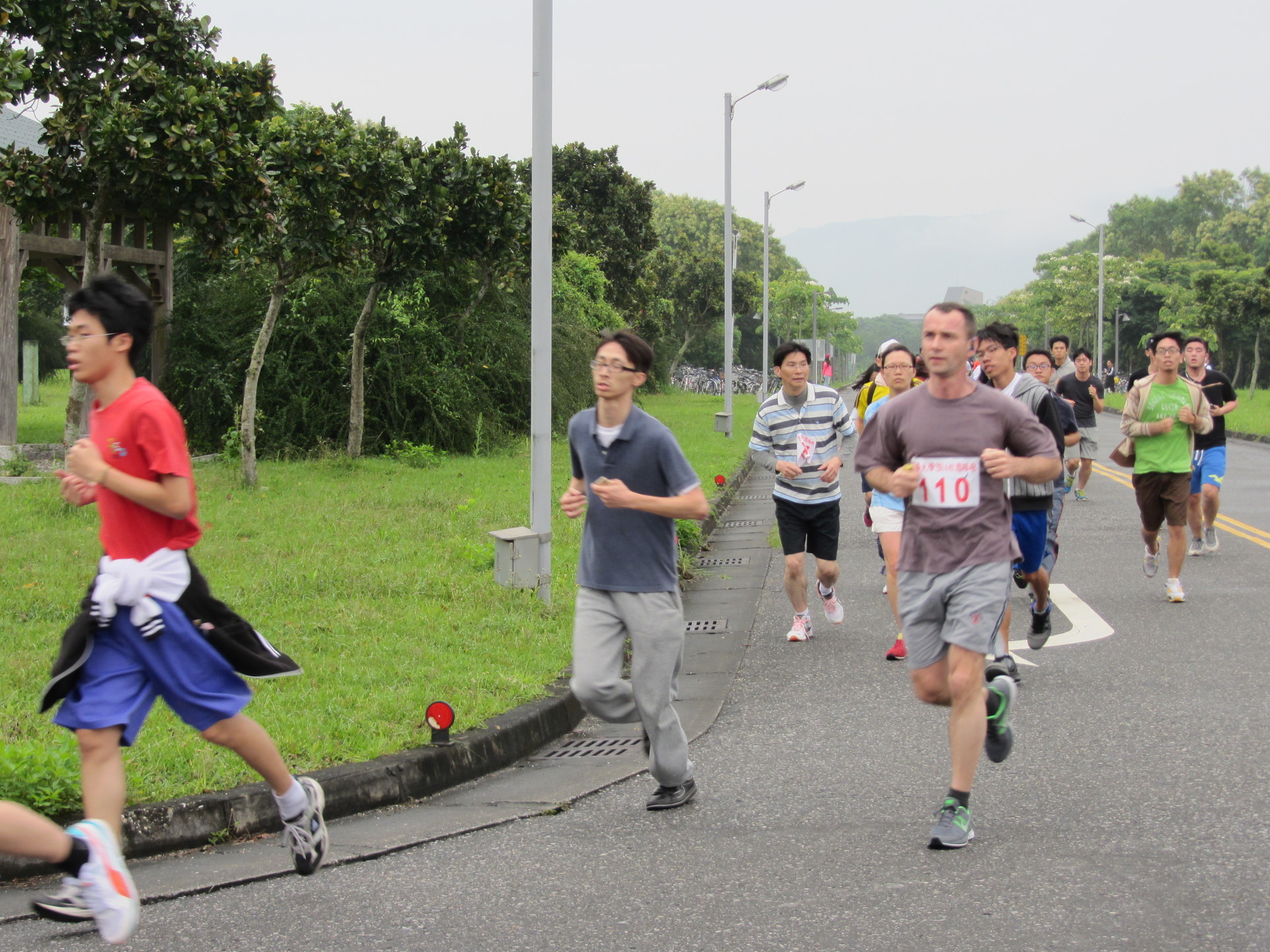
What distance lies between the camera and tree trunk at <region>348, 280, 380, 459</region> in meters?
19.1

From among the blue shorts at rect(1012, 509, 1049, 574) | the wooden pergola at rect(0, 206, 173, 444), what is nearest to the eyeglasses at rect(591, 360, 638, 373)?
the blue shorts at rect(1012, 509, 1049, 574)

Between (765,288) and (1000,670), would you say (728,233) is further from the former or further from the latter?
(1000,670)

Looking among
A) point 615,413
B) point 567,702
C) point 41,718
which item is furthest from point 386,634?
point 615,413

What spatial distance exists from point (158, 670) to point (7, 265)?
53.7 feet

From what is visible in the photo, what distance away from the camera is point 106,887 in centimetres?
338

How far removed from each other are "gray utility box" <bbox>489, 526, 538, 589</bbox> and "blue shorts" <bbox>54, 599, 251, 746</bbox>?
16.7 feet

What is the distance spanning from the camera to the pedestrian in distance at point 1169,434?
919 cm

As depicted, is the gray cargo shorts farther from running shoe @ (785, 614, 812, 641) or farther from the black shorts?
running shoe @ (785, 614, 812, 641)

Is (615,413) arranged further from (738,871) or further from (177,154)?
(177,154)

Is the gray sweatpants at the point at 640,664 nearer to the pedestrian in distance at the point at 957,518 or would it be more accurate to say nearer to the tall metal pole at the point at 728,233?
Result: the pedestrian in distance at the point at 957,518

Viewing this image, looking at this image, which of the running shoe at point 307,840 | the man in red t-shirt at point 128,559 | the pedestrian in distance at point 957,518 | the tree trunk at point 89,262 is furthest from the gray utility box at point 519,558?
the tree trunk at point 89,262

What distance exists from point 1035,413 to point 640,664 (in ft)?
9.70

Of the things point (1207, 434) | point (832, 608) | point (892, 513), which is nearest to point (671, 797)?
point (892, 513)

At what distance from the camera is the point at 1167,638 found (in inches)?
317
